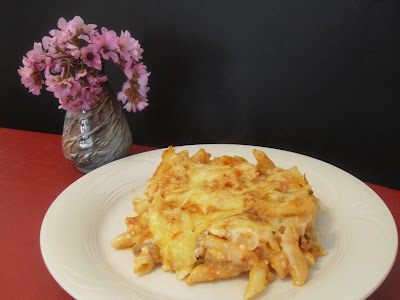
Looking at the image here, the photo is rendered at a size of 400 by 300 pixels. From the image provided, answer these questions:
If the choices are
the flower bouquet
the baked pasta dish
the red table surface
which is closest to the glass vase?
the flower bouquet

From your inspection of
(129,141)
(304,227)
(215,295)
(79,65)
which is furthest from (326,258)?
(79,65)

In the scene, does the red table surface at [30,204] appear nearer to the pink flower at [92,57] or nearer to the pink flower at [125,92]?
the pink flower at [125,92]

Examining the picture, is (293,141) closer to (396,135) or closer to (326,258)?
(396,135)

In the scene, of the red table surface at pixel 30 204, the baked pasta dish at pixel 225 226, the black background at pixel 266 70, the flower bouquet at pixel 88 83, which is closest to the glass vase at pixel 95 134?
the flower bouquet at pixel 88 83

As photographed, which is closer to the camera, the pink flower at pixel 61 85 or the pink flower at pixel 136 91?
the pink flower at pixel 61 85

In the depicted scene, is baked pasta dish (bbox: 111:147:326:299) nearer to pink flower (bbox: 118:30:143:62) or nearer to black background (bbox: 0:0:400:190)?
pink flower (bbox: 118:30:143:62)

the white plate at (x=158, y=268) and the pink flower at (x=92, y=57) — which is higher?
the pink flower at (x=92, y=57)
